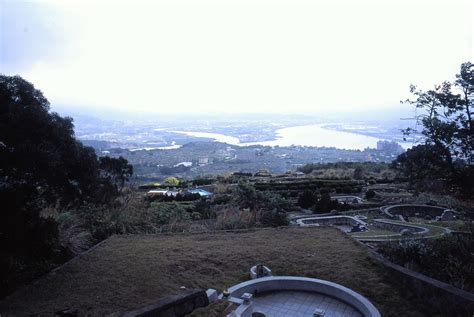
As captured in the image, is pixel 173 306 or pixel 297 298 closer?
pixel 173 306

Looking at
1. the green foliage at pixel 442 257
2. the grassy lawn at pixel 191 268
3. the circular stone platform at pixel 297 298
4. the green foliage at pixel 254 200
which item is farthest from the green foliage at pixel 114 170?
the green foliage at pixel 254 200

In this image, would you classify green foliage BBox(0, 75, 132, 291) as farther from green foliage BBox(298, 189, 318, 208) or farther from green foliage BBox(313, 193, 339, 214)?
green foliage BBox(298, 189, 318, 208)

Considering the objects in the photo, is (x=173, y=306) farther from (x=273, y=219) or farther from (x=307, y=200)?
(x=307, y=200)

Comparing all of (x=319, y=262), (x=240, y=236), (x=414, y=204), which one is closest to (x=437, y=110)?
(x=319, y=262)

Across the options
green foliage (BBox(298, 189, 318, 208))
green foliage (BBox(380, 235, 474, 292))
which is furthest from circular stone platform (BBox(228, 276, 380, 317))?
green foliage (BBox(298, 189, 318, 208))

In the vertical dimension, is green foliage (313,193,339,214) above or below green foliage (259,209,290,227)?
below

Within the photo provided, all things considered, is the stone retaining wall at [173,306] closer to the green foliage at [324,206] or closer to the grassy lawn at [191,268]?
the grassy lawn at [191,268]

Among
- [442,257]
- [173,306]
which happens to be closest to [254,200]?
[442,257]
